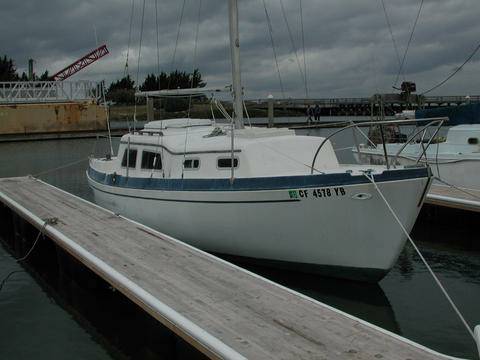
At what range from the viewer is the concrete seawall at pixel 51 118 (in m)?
50.4

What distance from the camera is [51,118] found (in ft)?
171

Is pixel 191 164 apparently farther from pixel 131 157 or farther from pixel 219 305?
pixel 219 305

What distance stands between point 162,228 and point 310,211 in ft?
13.7

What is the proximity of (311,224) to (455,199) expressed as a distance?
721 centimetres

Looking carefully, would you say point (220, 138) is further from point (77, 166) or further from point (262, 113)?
point (262, 113)

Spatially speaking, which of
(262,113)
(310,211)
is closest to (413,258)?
(310,211)

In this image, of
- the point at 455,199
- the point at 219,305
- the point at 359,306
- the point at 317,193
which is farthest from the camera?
the point at 455,199

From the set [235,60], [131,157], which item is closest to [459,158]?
[235,60]

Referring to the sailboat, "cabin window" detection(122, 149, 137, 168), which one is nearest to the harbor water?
the sailboat

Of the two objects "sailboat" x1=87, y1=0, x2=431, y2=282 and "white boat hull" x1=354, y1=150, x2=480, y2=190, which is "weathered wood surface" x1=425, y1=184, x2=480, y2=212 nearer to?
"white boat hull" x1=354, y1=150, x2=480, y2=190

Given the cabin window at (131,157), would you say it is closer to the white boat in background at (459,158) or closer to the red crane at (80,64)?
the white boat in background at (459,158)

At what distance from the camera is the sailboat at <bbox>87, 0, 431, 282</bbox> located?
10.0 metres

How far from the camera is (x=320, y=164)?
12.5 meters

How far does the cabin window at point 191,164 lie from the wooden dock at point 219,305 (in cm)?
167
